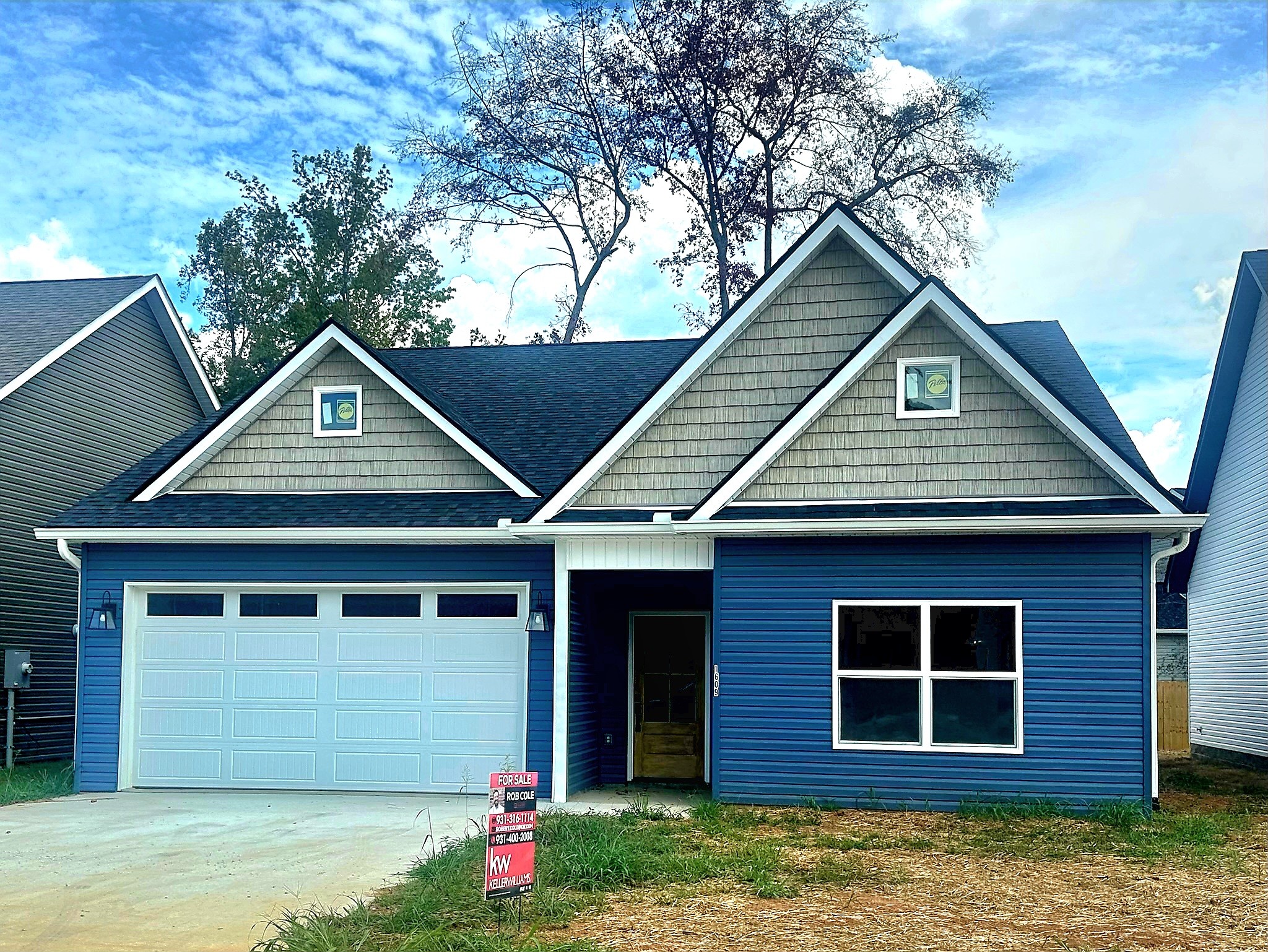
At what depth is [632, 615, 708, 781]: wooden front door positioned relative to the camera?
605 inches

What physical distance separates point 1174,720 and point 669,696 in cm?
1106

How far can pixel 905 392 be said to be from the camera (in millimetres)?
12695

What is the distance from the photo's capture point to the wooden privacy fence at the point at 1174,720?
21.8m

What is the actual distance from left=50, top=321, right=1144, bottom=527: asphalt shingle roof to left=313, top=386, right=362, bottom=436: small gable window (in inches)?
25.2

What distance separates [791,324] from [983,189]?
1599 centimetres

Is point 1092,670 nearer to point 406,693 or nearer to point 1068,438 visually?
point 1068,438

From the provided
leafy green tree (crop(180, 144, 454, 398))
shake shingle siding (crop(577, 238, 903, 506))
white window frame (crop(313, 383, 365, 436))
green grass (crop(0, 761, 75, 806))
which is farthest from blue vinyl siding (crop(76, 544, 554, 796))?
leafy green tree (crop(180, 144, 454, 398))

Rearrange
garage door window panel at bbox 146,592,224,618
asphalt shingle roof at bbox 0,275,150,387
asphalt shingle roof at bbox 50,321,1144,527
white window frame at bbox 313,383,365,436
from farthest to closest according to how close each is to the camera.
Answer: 1. asphalt shingle roof at bbox 0,275,150,387
2. white window frame at bbox 313,383,365,436
3. garage door window panel at bbox 146,592,224,618
4. asphalt shingle roof at bbox 50,321,1144,527

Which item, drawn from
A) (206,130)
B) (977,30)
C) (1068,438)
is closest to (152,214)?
(206,130)

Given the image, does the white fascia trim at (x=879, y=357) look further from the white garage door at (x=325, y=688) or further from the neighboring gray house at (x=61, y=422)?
the neighboring gray house at (x=61, y=422)

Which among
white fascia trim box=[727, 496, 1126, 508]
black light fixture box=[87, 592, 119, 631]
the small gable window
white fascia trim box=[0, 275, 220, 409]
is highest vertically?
white fascia trim box=[0, 275, 220, 409]

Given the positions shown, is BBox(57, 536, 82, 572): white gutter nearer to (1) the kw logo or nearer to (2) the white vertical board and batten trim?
(2) the white vertical board and batten trim

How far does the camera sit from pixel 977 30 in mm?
25781

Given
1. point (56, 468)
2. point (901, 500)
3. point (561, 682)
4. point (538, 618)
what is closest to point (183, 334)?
point (56, 468)
